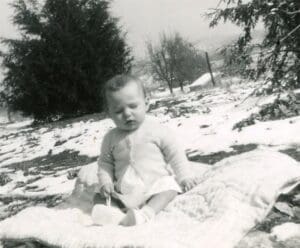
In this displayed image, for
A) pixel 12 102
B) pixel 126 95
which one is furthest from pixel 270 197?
pixel 12 102

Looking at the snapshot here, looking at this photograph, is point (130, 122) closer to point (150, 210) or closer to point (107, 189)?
point (107, 189)

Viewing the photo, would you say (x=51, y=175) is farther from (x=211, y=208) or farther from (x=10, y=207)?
(x=211, y=208)

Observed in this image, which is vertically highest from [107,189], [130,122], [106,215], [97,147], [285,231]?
[130,122]

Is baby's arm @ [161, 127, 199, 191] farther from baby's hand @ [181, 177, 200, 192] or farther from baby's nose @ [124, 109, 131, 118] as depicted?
baby's nose @ [124, 109, 131, 118]

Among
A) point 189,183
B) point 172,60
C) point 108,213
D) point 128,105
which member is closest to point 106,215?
point 108,213

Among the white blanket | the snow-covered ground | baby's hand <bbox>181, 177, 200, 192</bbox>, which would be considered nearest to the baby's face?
baby's hand <bbox>181, 177, 200, 192</bbox>

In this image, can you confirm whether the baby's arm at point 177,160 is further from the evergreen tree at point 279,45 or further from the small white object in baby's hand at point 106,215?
the evergreen tree at point 279,45
